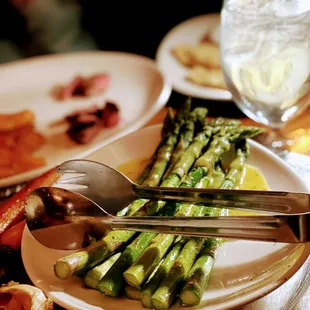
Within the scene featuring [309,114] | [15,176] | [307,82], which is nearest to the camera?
[307,82]

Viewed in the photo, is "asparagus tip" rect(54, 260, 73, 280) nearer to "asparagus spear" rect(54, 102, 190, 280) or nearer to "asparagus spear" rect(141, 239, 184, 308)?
"asparagus spear" rect(54, 102, 190, 280)

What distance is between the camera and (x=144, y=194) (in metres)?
1.26

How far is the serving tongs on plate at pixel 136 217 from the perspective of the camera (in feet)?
3.43

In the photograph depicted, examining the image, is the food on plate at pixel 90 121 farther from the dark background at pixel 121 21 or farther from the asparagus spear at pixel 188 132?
the dark background at pixel 121 21

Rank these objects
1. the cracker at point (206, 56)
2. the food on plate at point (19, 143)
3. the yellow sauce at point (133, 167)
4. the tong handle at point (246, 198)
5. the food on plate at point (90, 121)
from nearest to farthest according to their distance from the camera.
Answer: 1. the tong handle at point (246, 198)
2. the yellow sauce at point (133, 167)
3. the food on plate at point (19, 143)
4. the food on plate at point (90, 121)
5. the cracker at point (206, 56)

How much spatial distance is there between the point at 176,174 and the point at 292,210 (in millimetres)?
341

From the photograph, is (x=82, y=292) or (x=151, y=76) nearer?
(x=82, y=292)

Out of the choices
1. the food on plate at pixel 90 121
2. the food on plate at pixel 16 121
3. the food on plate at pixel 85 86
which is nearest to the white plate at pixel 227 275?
the food on plate at pixel 90 121

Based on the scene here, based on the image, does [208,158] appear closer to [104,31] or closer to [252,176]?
[252,176]

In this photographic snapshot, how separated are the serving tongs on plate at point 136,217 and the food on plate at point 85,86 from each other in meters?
1.00

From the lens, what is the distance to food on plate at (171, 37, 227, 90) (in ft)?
7.00

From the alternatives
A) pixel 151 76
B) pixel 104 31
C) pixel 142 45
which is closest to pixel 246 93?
pixel 151 76

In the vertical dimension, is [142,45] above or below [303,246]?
below

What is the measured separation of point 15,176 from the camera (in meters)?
1.71
